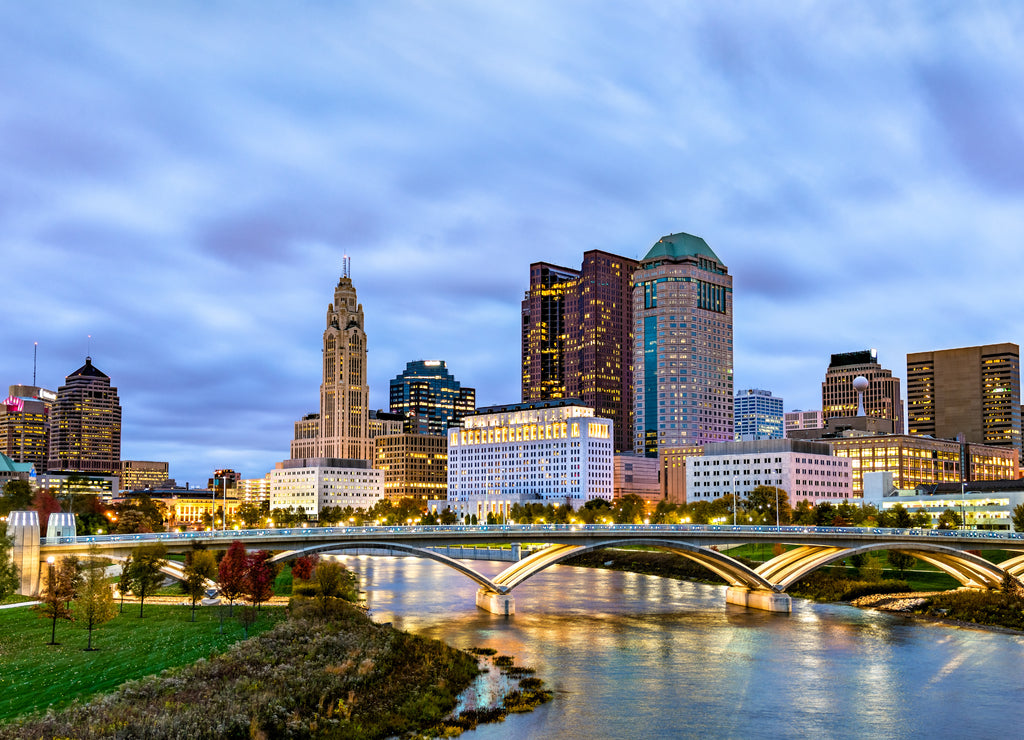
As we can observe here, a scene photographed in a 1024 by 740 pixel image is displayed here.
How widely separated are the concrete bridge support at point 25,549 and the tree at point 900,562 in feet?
303

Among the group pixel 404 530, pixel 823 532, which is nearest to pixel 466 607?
pixel 404 530

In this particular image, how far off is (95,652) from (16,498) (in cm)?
10712

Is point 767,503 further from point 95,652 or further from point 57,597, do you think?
point 95,652

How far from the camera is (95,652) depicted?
5406cm

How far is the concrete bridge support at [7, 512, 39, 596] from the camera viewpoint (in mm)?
76562

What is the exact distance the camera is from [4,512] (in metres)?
136

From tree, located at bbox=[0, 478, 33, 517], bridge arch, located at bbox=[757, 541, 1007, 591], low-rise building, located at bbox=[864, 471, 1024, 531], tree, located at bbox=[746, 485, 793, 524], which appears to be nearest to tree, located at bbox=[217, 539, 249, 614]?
bridge arch, located at bbox=[757, 541, 1007, 591]

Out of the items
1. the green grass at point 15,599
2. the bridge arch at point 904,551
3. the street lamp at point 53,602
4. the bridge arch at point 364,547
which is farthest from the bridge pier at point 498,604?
the green grass at point 15,599

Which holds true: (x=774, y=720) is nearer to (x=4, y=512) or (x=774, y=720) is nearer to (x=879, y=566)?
(x=879, y=566)

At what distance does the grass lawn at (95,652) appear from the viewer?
4458 cm

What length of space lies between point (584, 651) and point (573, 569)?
92.0 m

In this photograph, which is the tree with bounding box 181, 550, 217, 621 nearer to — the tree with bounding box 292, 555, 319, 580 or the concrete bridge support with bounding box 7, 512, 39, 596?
the concrete bridge support with bounding box 7, 512, 39, 596

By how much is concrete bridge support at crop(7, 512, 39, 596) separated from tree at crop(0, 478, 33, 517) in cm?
6464

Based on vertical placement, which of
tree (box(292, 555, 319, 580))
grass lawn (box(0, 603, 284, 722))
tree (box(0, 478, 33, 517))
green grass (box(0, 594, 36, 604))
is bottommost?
tree (box(292, 555, 319, 580))
